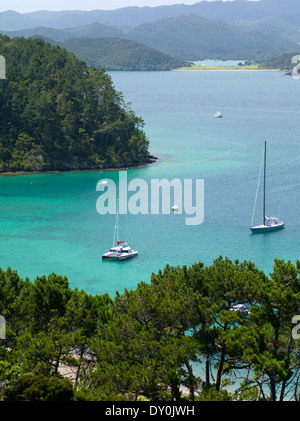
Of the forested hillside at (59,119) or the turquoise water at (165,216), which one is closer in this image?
the turquoise water at (165,216)

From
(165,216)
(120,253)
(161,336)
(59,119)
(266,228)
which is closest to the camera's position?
(161,336)

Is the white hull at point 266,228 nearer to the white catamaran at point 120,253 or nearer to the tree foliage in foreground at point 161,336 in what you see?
the white catamaran at point 120,253

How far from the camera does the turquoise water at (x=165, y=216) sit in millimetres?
46219

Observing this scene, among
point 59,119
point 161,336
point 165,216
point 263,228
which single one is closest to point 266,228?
point 263,228

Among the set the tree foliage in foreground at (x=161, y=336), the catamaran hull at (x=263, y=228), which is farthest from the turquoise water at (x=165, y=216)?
the tree foliage in foreground at (x=161, y=336)

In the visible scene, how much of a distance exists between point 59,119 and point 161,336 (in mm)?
66911

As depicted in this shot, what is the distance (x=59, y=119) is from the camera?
281 ft

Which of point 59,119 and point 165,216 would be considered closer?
point 165,216

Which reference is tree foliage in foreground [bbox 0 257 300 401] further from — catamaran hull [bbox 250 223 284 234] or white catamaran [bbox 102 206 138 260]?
catamaran hull [bbox 250 223 284 234]

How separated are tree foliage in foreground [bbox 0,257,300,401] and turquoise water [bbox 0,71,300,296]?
15452mm

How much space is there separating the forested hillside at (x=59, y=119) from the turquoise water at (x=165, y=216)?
389 centimetres

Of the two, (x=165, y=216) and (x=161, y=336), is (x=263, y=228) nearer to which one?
(x=165, y=216)
